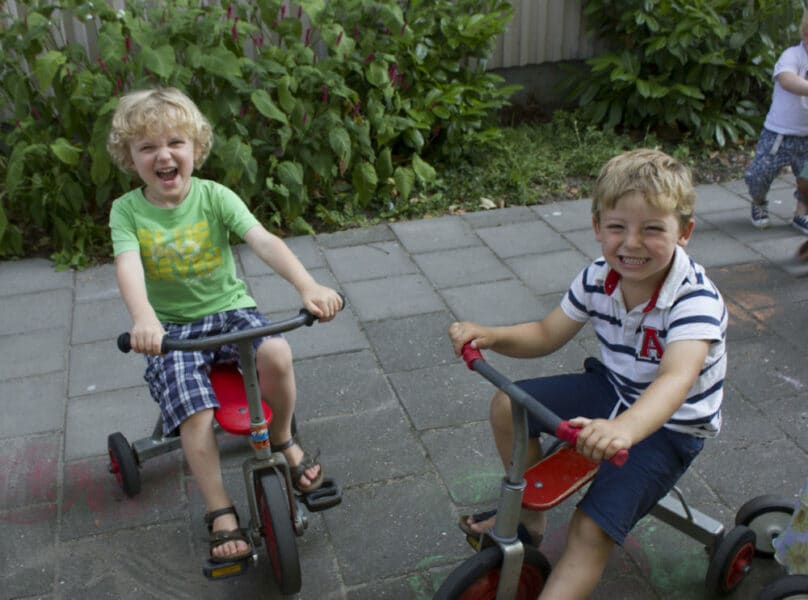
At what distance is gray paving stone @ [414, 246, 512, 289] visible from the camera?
440 cm

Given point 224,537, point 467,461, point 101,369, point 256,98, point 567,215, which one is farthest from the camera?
point 567,215

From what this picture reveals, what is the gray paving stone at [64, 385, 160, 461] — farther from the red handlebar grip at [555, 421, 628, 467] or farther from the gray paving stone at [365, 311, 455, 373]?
the red handlebar grip at [555, 421, 628, 467]

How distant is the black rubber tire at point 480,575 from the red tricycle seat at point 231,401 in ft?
2.33

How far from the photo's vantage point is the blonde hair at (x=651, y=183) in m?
2.08

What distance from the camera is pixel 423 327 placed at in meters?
3.96

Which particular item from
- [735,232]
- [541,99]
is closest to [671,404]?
[735,232]

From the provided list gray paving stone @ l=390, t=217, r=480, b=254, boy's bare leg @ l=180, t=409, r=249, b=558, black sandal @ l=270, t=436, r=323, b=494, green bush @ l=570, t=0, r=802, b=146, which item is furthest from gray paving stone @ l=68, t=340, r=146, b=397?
green bush @ l=570, t=0, r=802, b=146

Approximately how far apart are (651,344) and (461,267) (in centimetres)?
236

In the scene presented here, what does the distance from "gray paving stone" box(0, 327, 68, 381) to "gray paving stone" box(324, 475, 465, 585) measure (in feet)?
5.29

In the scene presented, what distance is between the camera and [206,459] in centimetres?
255

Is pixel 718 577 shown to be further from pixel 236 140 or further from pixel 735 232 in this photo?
pixel 236 140

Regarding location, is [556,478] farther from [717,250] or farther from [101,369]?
[717,250]

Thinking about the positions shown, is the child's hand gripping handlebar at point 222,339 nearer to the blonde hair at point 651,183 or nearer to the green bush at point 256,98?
the blonde hair at point 651,183

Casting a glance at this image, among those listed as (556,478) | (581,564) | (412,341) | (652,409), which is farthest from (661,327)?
(412,341)
